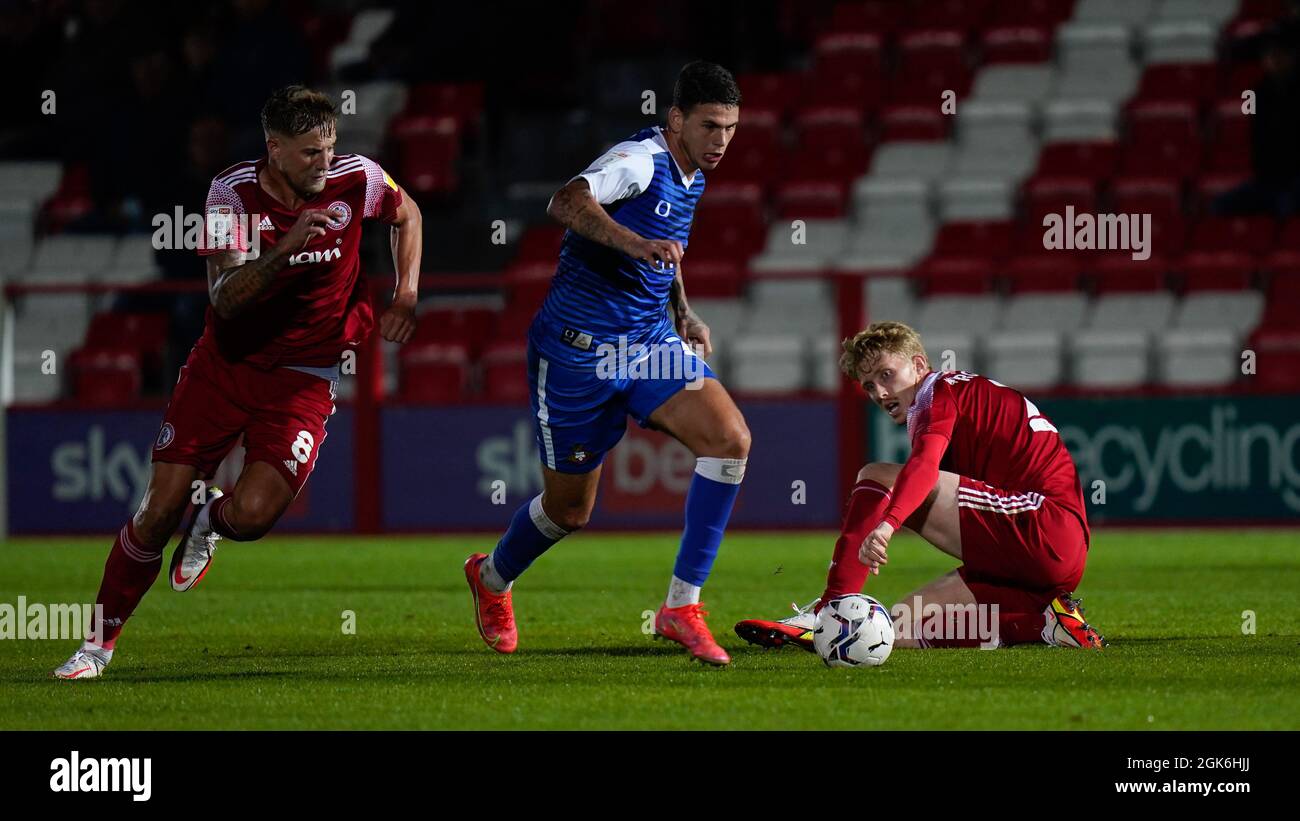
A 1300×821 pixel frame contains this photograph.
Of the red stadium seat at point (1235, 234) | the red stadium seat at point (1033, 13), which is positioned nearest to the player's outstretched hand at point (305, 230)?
the red stadium seat at point (1235, 234)

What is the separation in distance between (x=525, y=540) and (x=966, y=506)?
1630 millimetres

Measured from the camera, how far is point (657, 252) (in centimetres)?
595

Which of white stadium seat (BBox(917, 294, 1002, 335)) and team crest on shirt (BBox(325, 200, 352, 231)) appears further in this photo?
white stadium seat (BBox(917, 294, 1002, 335))

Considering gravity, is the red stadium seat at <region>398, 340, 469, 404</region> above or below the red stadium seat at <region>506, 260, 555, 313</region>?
below

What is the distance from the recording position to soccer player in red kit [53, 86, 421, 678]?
20.8 ft

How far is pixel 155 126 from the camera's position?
15352 mm

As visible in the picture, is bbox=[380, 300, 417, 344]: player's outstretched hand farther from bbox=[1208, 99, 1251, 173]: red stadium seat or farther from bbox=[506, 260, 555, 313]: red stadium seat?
bbox=[1208, 99, 1251, 173]: red stadium seat

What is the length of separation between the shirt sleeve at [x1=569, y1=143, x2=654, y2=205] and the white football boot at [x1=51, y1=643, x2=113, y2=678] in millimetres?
2303

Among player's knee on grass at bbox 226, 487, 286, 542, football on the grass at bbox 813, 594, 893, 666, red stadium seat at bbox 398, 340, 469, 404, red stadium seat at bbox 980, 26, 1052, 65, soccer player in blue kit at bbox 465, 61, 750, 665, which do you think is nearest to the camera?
football on the grass at bbox 813, 594, 893, 666

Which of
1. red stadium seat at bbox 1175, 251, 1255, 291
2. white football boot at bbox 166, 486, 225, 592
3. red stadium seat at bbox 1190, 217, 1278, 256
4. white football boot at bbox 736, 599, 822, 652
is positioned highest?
red stadium seat at bbox 1190, 217, 1278, 256

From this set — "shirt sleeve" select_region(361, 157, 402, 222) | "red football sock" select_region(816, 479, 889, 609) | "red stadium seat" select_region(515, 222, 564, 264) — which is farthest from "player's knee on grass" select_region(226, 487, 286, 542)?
"red stadium seat" select_region(515, 222, 564, 264)

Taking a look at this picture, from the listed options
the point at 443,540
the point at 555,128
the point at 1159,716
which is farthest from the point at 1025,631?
the point at 555,128

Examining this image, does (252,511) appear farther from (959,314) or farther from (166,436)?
(959,314)

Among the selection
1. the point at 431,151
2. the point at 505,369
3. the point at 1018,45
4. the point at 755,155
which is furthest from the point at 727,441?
the point at 1018,45
